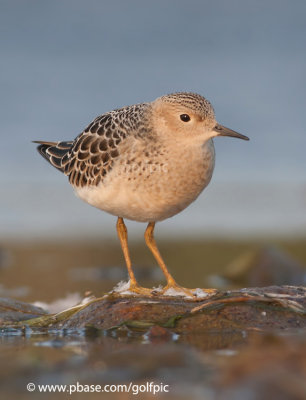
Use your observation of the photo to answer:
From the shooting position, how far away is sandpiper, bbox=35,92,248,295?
21.7ft

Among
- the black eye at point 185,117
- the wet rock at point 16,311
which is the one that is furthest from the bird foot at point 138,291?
the black eye at point 185,117

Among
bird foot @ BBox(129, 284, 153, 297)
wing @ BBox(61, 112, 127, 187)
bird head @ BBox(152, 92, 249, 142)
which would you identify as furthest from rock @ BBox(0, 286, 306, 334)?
bird head @ BBox(152, 92, 249, 142)

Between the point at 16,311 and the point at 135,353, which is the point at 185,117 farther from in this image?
the point at 135,353

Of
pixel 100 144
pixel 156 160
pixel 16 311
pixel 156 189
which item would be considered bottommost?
pixel 16 311

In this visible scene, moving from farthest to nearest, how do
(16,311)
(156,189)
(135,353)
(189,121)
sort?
(16,311) → (189,121) → (156,189) → (135,353)

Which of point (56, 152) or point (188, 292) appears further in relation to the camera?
point (56, 152)

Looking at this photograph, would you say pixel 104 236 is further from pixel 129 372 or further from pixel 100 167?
pixel 129 372

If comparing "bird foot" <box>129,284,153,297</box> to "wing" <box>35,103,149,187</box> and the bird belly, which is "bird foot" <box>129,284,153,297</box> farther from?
"wing" <box>35,103,149,187</box>

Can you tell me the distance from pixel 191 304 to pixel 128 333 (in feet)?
2.10

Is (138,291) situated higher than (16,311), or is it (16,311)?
(138,291)

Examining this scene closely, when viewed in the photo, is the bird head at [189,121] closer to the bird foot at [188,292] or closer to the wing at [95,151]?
the wing at [95,151]

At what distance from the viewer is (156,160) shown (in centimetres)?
666

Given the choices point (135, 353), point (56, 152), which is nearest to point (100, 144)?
point (56, 152)

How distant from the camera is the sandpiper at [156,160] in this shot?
6625 millimetres
